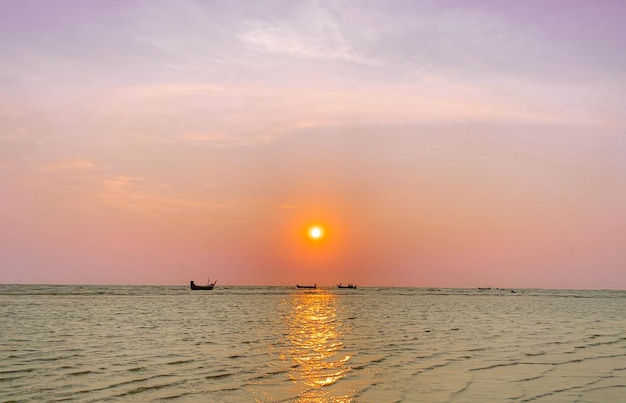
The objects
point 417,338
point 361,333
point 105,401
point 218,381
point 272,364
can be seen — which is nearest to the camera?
point 105,401

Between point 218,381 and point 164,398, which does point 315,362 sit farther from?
point 164,398

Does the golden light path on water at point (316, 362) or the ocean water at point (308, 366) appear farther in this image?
the golden light path on water at point (316, 362)

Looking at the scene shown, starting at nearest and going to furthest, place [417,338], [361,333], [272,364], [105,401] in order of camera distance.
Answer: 1. [105,401]
2. [272,364]
3. [417,338]
4. [361,333]

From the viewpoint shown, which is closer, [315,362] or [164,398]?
[164,398]

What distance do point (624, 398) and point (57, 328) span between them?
33835 mm

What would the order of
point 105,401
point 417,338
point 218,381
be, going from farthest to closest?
point 417,338 → point 218,381 → point 105,401

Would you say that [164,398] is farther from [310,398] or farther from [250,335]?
[250,335]

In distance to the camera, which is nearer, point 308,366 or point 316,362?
point 308,366

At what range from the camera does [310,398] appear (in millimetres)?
15711

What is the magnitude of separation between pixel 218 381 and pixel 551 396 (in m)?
10.1

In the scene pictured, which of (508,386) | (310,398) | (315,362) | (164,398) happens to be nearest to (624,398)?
(508,386)

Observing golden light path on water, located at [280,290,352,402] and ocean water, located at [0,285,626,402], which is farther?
golden light path on water, located at [280,290,352,402]

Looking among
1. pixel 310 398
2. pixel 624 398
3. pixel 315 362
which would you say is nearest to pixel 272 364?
pixel 315 362

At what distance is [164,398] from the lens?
51.2 ft
